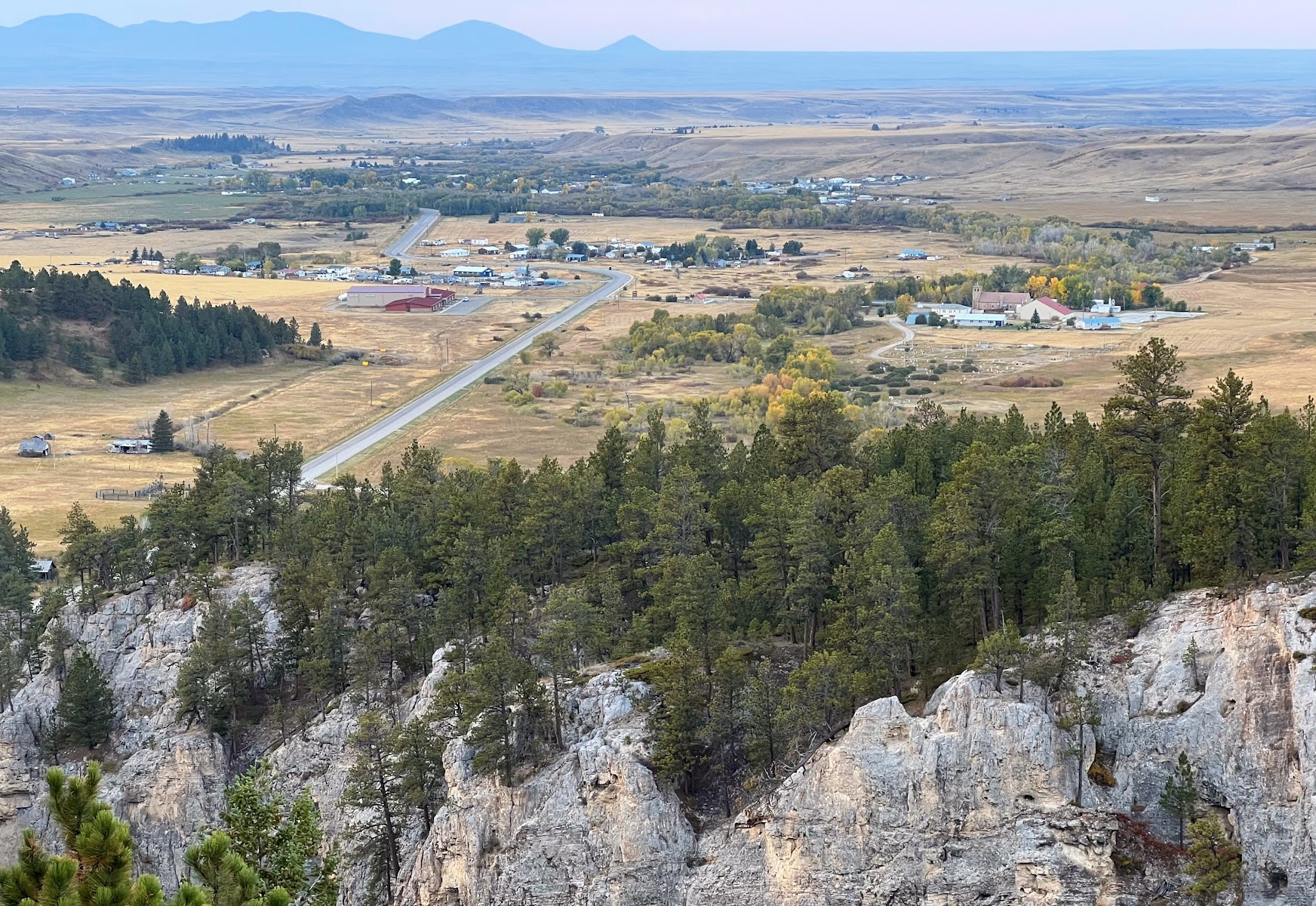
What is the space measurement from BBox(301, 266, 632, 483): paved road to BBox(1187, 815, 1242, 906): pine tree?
61.8 meters

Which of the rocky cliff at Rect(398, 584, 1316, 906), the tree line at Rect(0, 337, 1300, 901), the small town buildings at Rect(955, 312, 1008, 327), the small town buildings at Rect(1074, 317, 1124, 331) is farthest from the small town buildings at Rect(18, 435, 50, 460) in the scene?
the small town buildings at Rect(1074, 317, 1124, 331)

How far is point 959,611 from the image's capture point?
148 feet

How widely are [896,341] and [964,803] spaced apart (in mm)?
106005

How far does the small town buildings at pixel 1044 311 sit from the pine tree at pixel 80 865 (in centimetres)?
13441

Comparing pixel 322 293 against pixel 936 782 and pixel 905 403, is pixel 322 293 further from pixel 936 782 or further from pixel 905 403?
pixel 936 782

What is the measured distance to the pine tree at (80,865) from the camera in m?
22.3

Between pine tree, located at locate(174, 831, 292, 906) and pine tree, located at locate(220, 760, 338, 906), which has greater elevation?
pine tree, located at locate(174, 831, 292, 906)

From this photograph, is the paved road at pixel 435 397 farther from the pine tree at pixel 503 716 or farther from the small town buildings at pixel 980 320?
the pine tree at pixel 503 716

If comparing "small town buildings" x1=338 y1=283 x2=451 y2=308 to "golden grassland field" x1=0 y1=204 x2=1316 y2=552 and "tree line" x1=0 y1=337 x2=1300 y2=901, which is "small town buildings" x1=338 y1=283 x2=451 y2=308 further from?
"tree line" x1=0 y1=337 x2=1300 y2=901

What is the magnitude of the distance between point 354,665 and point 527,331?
101255 mm

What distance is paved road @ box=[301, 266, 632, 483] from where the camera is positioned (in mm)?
95000

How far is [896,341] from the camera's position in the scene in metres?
141

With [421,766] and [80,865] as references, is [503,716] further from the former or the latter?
[80,865]

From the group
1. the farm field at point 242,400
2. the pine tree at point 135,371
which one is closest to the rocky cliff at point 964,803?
the farm field at point 242,400
